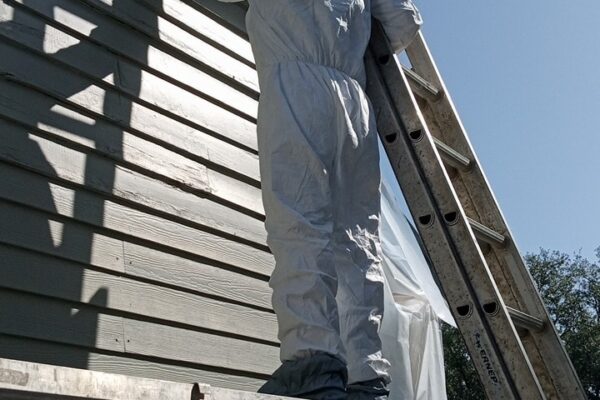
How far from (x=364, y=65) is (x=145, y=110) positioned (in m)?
0.98

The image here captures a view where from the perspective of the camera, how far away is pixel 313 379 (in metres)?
2.06

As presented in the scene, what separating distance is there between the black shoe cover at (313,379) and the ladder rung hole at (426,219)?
2.29 feet

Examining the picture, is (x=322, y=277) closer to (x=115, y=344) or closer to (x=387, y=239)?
(x=115, y=344)

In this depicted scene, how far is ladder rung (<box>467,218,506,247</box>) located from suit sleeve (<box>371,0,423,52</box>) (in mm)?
640

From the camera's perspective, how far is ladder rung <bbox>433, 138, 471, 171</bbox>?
3.13 meters

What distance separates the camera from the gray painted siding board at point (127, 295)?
2.86 meters

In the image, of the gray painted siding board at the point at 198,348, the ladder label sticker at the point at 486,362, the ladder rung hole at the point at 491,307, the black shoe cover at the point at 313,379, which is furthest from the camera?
the gray painted siding board at the point at 198,348

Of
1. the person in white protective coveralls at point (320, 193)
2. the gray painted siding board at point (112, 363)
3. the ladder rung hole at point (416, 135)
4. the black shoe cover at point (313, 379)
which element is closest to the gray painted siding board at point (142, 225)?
the gray painted siding board at point (112, 363)

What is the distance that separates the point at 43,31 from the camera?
316 cm

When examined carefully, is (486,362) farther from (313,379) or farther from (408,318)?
(408,318)

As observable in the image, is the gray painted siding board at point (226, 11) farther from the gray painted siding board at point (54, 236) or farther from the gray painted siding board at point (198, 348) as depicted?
the gray painted siding board at point (198, 348)

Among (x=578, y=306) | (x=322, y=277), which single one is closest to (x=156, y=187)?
(x=322, y=277)

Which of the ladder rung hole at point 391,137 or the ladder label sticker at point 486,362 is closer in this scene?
the ladder label sticker at point 486,362

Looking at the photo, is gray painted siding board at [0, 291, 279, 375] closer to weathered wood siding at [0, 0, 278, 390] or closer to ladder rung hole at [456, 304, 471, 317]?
weathered wood siding at [0, 0, 278, 390]
